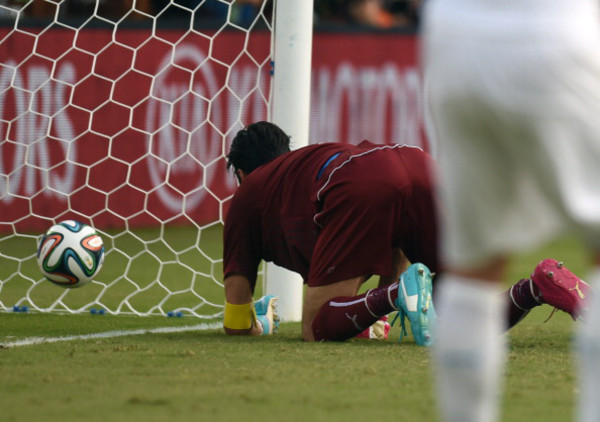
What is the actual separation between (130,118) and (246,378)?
4991 millimetres

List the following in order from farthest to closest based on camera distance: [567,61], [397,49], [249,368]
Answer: [397,49]
[249,368]
[567,61]

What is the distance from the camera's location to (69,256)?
4.11 meters

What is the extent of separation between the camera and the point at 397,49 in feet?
30.0

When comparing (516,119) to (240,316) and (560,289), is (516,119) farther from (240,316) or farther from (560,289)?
(240,316)

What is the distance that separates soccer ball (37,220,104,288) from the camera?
4113 mm

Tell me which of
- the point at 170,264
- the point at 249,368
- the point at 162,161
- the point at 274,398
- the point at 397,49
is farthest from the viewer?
the point at 397,49

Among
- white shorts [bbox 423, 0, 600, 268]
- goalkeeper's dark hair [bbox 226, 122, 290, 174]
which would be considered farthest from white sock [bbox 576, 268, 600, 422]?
goalkeeper's dark hair [bbox 226, 122, 290, 174]

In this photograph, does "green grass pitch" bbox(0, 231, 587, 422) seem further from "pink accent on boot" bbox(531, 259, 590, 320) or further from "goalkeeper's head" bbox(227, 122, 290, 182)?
"goalkeeper's head" bbox(227, 122, 290, 182)

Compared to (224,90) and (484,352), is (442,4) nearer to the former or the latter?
(484,352)

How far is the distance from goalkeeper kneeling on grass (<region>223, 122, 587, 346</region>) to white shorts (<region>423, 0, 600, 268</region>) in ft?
5.48

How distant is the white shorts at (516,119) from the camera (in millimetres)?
1649

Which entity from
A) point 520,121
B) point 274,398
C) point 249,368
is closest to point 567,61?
A: point 520,121

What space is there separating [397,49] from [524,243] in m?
7.60

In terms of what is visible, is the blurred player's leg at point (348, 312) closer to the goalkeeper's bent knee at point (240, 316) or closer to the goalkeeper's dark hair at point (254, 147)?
the goalkeeper's bent knee at point (240, 316)
